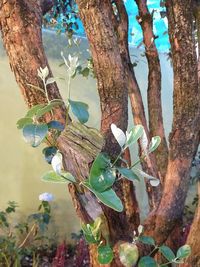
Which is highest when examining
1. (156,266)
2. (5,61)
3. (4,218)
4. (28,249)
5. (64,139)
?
(5,61)

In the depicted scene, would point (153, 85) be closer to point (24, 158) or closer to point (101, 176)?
point (101, 176)

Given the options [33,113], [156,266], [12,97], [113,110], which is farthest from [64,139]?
[12,97]

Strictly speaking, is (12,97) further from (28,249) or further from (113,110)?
(113,110)

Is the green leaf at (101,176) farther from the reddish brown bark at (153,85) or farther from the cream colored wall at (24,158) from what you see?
the cream colored wall at (24,158)

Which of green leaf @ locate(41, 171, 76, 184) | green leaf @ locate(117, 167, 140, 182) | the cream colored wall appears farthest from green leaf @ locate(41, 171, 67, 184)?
the cream colored wall

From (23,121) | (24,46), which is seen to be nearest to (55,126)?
(23,121)

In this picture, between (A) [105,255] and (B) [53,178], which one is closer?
(B) [53,178]
